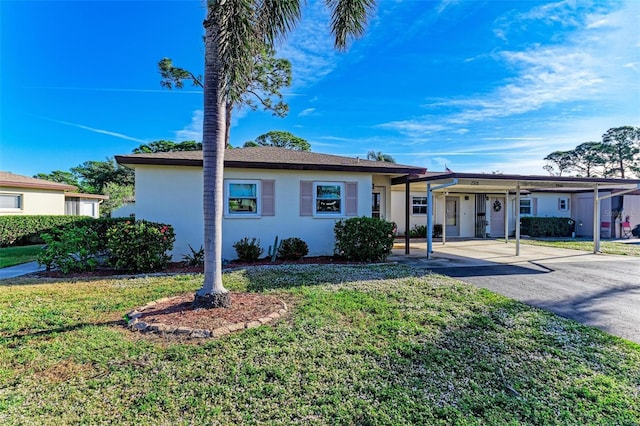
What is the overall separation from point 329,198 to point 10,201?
16461mm

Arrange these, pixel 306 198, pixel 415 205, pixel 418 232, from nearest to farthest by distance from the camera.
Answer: pixel 306 198
pixel 418 232
pixel 415 205

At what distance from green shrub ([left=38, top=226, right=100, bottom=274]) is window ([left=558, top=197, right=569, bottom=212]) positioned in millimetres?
25174

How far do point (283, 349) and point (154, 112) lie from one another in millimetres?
19542

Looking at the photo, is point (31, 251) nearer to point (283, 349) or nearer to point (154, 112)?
point (154, 112)

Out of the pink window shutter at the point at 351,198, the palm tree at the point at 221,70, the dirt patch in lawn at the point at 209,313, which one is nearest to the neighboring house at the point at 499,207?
the pink window shutter at the point at 351,198

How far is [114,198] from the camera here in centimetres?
2880

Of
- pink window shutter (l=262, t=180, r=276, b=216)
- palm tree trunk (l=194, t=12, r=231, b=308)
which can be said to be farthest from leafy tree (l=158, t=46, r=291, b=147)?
palm tree trunk (l=194, t=12, r=231, b=308)

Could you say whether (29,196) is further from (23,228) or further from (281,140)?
(281,140)

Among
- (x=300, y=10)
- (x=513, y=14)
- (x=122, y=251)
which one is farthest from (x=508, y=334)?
(x=513, y=14)

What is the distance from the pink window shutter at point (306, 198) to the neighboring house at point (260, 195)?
0.03 metres

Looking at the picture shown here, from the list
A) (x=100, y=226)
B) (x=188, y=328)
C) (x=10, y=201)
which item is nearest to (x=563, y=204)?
(x=188, y=328)

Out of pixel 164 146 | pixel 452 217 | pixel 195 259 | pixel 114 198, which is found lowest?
pixel 195 259

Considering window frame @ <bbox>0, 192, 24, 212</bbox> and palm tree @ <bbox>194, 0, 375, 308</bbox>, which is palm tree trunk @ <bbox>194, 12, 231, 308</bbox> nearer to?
palm tree @ <bbox>194, 0, 375, 308</bbox>

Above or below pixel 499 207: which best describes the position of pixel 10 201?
above
